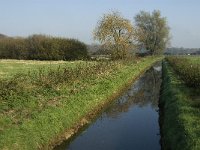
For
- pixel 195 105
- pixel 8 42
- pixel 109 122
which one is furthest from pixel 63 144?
pixel 8 42

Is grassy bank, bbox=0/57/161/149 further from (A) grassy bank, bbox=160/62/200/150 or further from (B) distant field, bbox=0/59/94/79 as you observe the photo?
(B) distant field, bbox=0/59/94/79

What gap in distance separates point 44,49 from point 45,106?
55.5 metres

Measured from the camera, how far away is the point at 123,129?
64.0 feet

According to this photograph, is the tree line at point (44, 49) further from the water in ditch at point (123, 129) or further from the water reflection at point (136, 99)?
the water in ditch at point (123, 129)

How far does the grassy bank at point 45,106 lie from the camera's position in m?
14.8

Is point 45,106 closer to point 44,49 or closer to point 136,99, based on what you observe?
point 136,99

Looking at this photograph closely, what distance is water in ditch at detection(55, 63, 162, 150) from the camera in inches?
643

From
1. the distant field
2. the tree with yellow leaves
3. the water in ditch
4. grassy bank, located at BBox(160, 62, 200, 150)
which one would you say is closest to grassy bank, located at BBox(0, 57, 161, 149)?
the water in ditch

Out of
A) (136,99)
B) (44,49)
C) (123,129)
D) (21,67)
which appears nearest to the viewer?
(123,129)

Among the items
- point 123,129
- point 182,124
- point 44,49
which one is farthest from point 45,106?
point 44,49

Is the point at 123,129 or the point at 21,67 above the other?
the point at 21,67

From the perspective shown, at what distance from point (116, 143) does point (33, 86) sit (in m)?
7.02

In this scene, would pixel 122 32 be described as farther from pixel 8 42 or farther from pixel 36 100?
pixel 36 100

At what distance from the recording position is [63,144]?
1622cm
